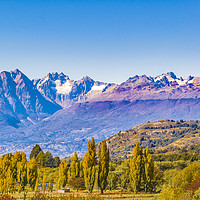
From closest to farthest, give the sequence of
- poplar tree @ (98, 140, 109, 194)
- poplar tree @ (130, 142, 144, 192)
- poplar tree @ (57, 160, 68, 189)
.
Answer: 1. poplar tree @ (98, 140, 109, 194)
2. poplar tree @ (130, 142, 144, 192)
3. poplar tree @ (57, 160, 68, 189)

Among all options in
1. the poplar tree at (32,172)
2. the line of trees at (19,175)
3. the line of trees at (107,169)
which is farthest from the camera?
the poplar tree at (32,172)

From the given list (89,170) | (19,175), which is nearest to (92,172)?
(89,170)

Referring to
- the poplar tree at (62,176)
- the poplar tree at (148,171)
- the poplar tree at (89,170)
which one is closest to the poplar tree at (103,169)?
the poplar tree at (89,170)

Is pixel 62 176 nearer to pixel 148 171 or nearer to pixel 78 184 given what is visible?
pixel 78 184

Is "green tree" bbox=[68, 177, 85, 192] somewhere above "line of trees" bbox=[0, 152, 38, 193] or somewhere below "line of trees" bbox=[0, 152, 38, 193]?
below

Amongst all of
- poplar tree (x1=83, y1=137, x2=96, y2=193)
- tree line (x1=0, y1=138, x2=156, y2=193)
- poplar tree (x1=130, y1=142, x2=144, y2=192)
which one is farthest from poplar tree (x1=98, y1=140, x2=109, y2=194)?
poplar tree (x1=130, y1=142, x2=144, y2=192)

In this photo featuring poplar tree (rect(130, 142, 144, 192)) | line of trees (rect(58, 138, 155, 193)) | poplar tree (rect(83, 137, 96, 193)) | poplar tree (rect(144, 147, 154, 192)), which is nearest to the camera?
poplar tree (rect(83, 137, 96, 193))

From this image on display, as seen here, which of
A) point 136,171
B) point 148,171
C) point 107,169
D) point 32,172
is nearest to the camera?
point 107,169

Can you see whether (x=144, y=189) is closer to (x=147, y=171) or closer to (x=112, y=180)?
(x=147, y=171)

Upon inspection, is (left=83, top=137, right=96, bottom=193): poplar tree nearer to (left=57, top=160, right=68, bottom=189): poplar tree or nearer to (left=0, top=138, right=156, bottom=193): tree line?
(left=0, top=138, right=156, bottom=193): tree line

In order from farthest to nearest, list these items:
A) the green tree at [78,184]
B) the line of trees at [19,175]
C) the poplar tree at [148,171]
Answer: the green tree at [78,184] < the line of trees at [19,175] < the poplar tree at [148,171]

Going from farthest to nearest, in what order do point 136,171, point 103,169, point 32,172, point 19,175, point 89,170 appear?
point 32,172
point 19,175
point 136,171
point 103,169
point 89,170

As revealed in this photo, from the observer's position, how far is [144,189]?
117 m

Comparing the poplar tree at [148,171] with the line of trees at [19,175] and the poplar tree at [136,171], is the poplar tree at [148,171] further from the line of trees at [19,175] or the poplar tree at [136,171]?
the line of trees at [19,175]
